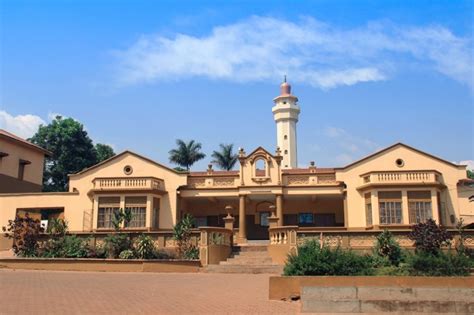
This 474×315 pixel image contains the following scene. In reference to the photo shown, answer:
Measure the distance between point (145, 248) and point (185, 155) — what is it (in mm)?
36031

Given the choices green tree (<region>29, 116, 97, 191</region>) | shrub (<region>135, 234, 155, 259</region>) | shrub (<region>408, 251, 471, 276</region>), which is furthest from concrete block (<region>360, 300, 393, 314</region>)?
green tree (<region>29, 116, 97, 191</region>)

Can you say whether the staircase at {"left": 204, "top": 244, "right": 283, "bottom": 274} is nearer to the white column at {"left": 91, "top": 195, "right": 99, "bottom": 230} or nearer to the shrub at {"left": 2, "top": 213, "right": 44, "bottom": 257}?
the shrub at {"left": 2, "top": 213, "right": 44, "bottom": 257}

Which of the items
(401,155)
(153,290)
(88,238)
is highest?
(401,155)

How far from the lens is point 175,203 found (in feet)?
107

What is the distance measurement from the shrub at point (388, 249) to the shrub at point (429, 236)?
3.56 ft

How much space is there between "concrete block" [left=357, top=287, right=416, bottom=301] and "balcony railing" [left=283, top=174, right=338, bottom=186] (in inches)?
865

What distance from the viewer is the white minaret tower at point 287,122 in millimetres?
59031

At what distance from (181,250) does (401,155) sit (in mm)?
17343

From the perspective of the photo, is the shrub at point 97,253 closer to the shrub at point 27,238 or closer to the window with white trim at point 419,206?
the shrub at point 27,238

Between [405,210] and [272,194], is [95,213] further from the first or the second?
[405,210]

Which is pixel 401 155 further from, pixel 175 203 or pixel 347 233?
pixel 175 203

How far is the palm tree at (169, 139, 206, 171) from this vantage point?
56.6 meters

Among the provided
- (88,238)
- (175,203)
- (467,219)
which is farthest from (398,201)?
(88,238)

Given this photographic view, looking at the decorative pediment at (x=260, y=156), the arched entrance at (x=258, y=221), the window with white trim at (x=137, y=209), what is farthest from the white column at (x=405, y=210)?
the window with white trim at (x=137, y=209)
